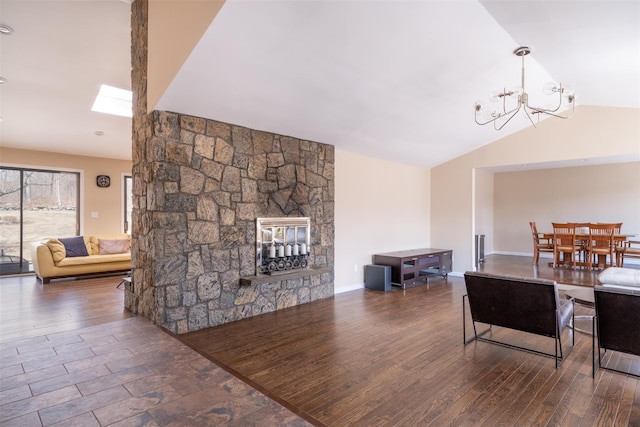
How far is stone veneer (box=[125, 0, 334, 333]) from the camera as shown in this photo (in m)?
3.69

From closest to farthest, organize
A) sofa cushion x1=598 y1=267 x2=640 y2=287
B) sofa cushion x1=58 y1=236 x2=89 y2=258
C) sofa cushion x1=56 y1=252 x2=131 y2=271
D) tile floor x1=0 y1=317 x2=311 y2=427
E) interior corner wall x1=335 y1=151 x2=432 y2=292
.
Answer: tile floor x1=0 y1=317 x2=311 y2=427 < sofa cushion x1=598 y1=267 x2=640 y2=287 < interior corner wall x1=335 y1=151 x2=432 y2=292 < sofa cushion x1=56 y1=252 x2=131 y2=271 < sofa cushion x1=58 y1=236 x2=89 y2=258

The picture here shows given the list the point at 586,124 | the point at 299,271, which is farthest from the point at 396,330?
the point at 586,124

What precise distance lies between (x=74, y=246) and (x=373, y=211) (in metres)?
5.93

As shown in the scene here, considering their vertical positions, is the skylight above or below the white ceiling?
above

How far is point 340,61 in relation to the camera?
134 inches

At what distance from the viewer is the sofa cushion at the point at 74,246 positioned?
21.6ft

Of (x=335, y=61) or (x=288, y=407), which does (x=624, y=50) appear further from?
(x=288, y=407)

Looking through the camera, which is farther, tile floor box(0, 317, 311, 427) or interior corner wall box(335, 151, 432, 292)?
interior corner wall box(335, 151, 432, 292)

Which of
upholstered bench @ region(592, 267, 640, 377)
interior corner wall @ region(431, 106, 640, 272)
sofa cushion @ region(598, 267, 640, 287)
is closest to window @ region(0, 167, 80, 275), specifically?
interior corner wall @ region(431, 106, 640, 272)

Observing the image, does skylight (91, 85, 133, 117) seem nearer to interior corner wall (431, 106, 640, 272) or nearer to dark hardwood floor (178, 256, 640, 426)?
dark hardwood floor (178, 256, 640, 426)

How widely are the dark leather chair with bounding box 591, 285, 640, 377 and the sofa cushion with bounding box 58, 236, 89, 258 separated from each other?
8.04 m

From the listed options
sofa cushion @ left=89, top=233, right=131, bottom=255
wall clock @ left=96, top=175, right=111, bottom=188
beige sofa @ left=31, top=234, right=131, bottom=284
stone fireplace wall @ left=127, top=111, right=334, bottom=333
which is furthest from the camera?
wall clock @ left=96, top=175, right=111, bottom=188

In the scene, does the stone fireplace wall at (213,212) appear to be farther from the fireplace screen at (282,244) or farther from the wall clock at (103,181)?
the wall clock at (103,181)

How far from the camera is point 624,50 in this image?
3.46 meters
